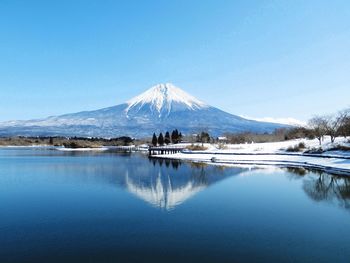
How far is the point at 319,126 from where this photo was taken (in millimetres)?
52125

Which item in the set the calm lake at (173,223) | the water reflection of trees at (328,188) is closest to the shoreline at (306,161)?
the water reflection of trees at (328,188)

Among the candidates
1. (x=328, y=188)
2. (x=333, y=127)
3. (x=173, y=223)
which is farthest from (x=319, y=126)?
(x=173, y=223)

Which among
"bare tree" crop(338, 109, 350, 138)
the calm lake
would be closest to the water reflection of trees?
the calm lake

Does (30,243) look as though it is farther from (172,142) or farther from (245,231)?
(172,142)

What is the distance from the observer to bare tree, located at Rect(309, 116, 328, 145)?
51.4m

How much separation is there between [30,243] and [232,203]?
9.14 meters

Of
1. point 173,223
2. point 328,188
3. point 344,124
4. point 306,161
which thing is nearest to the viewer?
point 173,223

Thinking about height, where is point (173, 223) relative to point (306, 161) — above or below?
below

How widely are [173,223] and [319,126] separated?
46153mm

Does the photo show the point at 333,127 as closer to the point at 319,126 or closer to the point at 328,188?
the point at 319,126

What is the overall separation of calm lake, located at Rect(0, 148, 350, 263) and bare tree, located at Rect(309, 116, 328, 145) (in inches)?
1285

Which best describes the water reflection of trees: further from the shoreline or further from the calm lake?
the shoreline

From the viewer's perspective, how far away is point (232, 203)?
15.8 meters

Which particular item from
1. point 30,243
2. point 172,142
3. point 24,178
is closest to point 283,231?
point 30,243
